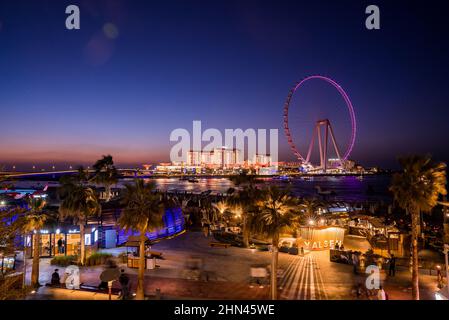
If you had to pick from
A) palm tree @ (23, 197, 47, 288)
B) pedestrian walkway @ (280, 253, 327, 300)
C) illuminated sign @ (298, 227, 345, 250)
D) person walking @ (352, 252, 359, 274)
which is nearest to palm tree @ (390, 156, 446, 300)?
person walking @ (352, 252, 359, 274)

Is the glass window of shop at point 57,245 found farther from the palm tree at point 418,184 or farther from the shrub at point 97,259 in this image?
the palm tree at point 418,184

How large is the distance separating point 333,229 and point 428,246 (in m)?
7.17

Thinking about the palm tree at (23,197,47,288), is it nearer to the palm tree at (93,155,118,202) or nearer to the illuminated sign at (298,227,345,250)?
the illuminated sign at (298,227,345,250)

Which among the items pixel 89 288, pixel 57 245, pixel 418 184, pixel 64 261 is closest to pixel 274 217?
pixel 418 184

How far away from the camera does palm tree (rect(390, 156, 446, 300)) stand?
485 inches

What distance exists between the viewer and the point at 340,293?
12531mm

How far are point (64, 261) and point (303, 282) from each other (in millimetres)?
12399

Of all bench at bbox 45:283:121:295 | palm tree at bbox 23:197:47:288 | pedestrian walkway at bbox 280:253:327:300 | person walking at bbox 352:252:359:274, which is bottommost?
pedestrian walkway at bbox 280:253:327:300

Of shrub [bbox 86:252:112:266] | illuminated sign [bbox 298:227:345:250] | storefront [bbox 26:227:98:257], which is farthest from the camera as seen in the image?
illuminated sign [bbox 298:227:345:250]

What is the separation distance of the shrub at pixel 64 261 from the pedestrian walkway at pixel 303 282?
436 inches

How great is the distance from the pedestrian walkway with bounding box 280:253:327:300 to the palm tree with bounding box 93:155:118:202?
2110 centimetres

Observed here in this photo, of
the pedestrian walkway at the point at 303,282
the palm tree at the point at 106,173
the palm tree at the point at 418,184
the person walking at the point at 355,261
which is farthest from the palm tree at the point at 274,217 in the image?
the palm tree at the point at 106,173
